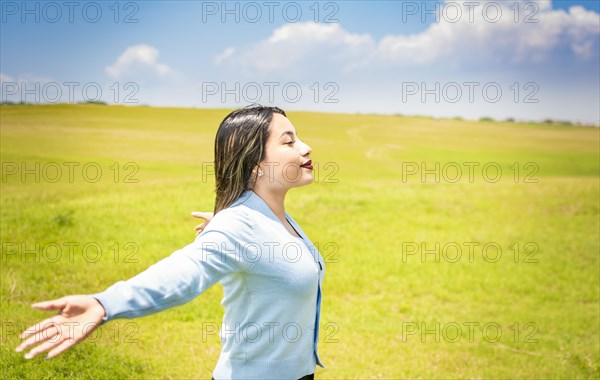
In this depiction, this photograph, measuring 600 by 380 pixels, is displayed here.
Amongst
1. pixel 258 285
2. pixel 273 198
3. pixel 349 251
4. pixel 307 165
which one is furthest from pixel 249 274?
pixel 349 251

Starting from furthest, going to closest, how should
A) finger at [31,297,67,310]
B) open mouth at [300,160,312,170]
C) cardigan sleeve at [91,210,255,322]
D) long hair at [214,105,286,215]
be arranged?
1. open mouth at [300,160,312,170]
2. long hair at [214,105,286,215]
3. cardigan sleeve at [91,210,255,322]
4. finger at [31,297,67,310]

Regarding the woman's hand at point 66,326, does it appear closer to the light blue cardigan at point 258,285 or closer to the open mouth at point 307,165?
the light blue cardigan at point 258,285

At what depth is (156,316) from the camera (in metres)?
7.72

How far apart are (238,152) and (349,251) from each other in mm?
9856

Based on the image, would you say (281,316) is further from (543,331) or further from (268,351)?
(543,331)

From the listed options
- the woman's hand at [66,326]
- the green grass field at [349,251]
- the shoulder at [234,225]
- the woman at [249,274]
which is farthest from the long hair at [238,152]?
the green grass field at [349,251]

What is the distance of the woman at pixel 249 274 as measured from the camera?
175cm

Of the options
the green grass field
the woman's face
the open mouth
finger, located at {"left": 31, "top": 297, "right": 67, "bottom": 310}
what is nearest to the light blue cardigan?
the woman's face

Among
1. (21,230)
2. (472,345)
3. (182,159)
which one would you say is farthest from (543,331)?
Result: (182,159)

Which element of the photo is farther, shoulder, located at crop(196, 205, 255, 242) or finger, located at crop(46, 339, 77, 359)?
shoulder, located at crop(196, 205, 255, 242)

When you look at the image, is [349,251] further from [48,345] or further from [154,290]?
[48,345]

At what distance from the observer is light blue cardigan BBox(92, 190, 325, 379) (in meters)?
2.10

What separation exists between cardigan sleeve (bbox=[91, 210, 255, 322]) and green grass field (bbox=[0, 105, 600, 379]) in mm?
3812

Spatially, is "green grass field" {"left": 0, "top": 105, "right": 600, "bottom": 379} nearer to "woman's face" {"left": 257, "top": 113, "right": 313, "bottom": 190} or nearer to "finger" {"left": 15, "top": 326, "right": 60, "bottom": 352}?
"woman's face" {"left": 257, "top": 113, "right": 313, "bottom": 190}
